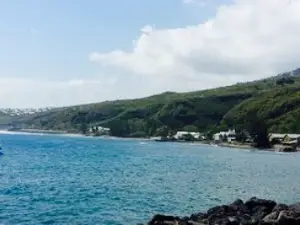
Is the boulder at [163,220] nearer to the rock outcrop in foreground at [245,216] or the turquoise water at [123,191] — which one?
the rock outcrop in foreground at [245,216]

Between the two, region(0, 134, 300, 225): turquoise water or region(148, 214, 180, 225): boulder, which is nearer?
region(148, 214, 180, 225): boulder

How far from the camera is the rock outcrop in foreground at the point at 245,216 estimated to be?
38062mm

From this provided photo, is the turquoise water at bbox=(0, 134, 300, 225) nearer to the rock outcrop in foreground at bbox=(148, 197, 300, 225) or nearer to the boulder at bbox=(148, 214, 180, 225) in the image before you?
the rock outcrop in foreground at bbox=(148, 197, 300, 225)

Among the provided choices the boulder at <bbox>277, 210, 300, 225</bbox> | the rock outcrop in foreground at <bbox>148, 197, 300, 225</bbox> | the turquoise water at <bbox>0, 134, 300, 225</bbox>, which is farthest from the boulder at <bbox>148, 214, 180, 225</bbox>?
the boulder at <bbox>277, 210, 300, 225</bbox>

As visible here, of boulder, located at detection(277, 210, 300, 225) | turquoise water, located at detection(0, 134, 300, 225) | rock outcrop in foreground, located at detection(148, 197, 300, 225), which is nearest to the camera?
boulder, located at detection(277, 210, 300, 225)

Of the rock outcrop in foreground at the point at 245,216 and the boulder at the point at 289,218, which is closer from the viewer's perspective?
the boulder at the point at 289,218

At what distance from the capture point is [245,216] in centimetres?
4450

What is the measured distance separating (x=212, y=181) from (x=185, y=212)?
29530 mm

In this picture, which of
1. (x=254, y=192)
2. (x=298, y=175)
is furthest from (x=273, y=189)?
(x=298, y=175)

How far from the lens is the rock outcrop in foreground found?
38062 millimetres

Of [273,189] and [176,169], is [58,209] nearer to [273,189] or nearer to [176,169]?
[273,189]

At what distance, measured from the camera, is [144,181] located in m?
80.0

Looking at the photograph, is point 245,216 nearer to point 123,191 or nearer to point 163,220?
point 163,220

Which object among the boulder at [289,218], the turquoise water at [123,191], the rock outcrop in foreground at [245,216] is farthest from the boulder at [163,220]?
the boulder at [289,218]
